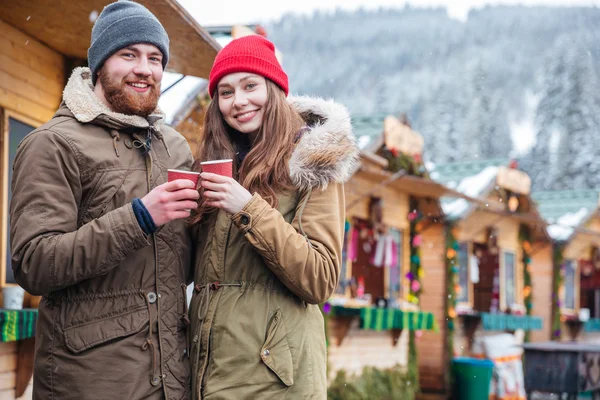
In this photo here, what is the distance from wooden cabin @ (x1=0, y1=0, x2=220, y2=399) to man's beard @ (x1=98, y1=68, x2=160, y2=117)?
7.61ft

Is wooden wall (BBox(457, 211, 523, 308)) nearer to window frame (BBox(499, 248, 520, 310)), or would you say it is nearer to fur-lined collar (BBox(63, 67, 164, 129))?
window frame (BBox(499, 248, 520, 310))

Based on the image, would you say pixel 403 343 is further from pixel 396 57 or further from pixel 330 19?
pixel 330 19

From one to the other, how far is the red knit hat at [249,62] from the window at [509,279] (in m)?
15.2

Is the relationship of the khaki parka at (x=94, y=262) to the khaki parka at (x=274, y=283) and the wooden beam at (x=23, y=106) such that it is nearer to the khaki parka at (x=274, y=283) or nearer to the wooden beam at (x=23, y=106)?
the khaki parka at (x=274, y=283)

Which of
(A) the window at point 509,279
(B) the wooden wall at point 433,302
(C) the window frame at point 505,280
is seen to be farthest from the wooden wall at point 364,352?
(A) the window at point 509,279

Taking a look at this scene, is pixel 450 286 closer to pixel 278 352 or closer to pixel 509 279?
pixel 509 279

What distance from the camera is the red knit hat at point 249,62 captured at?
9.66ft

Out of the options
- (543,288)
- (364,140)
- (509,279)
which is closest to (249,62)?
(364,140)

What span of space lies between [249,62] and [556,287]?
1863cm

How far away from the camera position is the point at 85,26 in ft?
17.7

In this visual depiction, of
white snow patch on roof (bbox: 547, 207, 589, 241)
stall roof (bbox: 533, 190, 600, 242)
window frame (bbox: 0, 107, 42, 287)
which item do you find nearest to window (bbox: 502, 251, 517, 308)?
white snow patch on roof (bbox: 547, 207, 589, 241)

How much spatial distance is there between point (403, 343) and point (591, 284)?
12.4 metres

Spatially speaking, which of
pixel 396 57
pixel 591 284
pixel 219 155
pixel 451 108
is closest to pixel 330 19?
pixel 396 57

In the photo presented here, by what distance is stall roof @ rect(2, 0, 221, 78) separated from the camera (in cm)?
497
